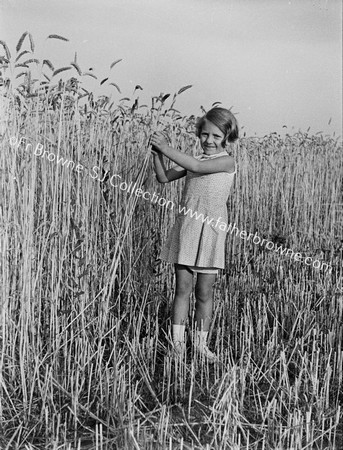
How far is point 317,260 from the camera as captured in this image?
3.69 m

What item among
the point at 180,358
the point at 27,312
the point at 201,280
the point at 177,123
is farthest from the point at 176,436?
the point at 177,123

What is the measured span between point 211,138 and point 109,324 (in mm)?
860

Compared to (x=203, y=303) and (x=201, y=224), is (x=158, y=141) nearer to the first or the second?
(x=201, y=224)

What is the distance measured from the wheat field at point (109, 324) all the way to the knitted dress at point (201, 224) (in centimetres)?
22

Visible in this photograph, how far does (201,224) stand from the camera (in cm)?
251

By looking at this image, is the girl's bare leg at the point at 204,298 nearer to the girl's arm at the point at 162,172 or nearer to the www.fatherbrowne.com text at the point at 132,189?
the www.fatherbrowne.com text at the point at 132,189

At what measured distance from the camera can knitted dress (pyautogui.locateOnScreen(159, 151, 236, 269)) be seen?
8.16 feet

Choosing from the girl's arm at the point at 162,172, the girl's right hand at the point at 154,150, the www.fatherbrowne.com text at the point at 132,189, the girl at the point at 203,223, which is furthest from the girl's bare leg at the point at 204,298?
the girl's right hand at the point at 154,150

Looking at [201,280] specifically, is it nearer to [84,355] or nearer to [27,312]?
[84,355]

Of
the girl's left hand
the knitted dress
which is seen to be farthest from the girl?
the girl's left hand

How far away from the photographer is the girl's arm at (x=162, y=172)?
2.45 meters

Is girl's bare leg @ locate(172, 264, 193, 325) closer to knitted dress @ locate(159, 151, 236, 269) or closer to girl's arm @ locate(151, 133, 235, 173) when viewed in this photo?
knitted dress @ locate(159, 151, 236, 269)

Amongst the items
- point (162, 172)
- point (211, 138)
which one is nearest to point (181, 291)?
point (162, 172)

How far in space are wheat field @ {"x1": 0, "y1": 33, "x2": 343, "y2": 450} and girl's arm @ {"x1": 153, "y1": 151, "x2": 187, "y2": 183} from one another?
0.05m
